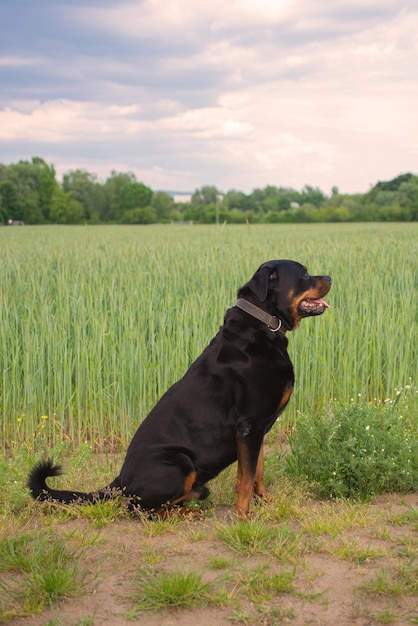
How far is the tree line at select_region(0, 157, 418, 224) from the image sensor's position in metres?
65.8

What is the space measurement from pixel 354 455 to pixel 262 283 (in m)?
1.21

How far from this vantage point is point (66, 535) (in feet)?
11.2

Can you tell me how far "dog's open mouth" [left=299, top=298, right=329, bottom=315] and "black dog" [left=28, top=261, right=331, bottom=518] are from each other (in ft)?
0.21

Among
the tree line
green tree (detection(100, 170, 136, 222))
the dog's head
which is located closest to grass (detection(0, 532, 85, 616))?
the dog's head

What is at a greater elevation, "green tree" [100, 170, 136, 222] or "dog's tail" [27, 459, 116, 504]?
"green tree" [100, 170, 136, 222]

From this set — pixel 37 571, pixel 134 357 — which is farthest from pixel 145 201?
pixel 37 571

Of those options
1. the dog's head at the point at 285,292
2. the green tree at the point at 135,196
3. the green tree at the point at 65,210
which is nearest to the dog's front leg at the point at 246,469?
the dog's head at the point at 285,292

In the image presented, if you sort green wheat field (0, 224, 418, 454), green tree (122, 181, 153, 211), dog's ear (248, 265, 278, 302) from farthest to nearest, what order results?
green tree (122, 181, 153, 211), green wheat field (0, 224, 418, 454), dog's ear (248, 265, 278, 302)

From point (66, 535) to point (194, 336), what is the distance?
2.90 m

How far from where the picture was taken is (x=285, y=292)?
12.5ft

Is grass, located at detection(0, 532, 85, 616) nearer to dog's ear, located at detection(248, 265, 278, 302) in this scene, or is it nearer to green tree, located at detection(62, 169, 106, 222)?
dog's ear, located at detection(248, 265, 278, 302)

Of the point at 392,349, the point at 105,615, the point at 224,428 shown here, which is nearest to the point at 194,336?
the point at 392,349

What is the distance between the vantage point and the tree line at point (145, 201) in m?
65.8

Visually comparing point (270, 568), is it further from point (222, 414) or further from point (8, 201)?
point (8, 201)
